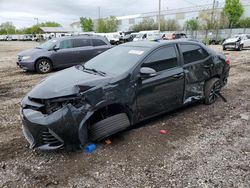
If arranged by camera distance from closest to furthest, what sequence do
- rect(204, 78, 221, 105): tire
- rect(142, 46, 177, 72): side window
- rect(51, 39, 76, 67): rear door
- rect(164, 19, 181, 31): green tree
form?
rect(142, 46, 177, 72): side window, rect(204, 78, 221, 105): tire, rect(51, 39, 76, 67): rear door, rect(164, 19, 181, 31): green tree

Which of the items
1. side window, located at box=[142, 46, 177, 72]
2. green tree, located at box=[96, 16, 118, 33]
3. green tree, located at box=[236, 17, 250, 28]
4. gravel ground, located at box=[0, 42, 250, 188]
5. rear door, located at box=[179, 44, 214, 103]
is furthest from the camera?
green tree, located at box=[96, 16, 118, 33]

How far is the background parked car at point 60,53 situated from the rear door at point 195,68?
21.3 ft

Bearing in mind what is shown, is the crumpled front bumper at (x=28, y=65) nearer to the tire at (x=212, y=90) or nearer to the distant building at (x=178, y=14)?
the tire at (x=212, y=90)

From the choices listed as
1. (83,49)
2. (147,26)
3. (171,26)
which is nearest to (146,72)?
(83,49)

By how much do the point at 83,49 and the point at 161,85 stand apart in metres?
7.04

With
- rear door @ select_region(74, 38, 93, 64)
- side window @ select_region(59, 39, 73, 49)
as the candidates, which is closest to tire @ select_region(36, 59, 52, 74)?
side window @ select_region(59, 39, 73, 49)

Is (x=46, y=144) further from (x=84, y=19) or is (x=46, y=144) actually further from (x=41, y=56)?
(x=84, y=19)

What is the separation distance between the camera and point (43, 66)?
9.64 meters

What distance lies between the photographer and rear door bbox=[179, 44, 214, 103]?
14.7ft

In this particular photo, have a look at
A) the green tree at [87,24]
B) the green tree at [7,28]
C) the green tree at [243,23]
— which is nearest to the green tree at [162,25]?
the green tree at [243,23]

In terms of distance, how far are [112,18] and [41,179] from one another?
78930mm

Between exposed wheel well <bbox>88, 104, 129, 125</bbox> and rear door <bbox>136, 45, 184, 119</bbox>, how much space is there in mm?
317

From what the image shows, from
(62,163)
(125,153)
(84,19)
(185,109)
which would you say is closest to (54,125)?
(62,163)

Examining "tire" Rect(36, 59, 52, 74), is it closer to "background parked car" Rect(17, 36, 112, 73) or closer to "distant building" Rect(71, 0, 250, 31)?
"background parked car" Rect(17, 36, 112, 73)
